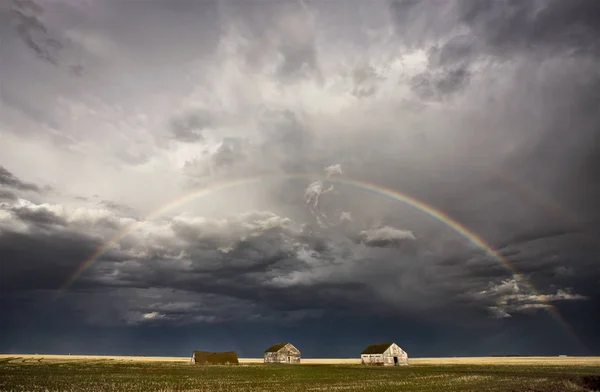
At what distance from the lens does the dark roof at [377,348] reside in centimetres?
12145

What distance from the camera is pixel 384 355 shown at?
11981 cm

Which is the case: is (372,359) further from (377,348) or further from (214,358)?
(214,358)

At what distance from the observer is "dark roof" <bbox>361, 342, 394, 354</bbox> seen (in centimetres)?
12145

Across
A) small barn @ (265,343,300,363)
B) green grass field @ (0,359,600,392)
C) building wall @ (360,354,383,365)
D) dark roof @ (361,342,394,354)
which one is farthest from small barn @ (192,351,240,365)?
green grass field @ (0,359,600,392)

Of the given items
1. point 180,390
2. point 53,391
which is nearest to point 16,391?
point 53,391

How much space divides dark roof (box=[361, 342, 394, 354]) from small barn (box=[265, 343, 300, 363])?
2688 cm

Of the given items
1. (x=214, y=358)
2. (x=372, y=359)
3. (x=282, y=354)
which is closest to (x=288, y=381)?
(x=372, y=359)

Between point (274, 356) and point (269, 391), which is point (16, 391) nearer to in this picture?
point (269, 391)

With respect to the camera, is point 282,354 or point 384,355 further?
point 282,354

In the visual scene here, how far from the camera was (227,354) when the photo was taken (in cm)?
12875

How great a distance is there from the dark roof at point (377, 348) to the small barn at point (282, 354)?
2688cm

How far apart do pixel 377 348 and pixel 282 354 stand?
3384 cm

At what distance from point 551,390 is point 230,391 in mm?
32720

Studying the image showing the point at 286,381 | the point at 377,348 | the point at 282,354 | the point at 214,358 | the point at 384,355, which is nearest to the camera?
the point at 286,381
